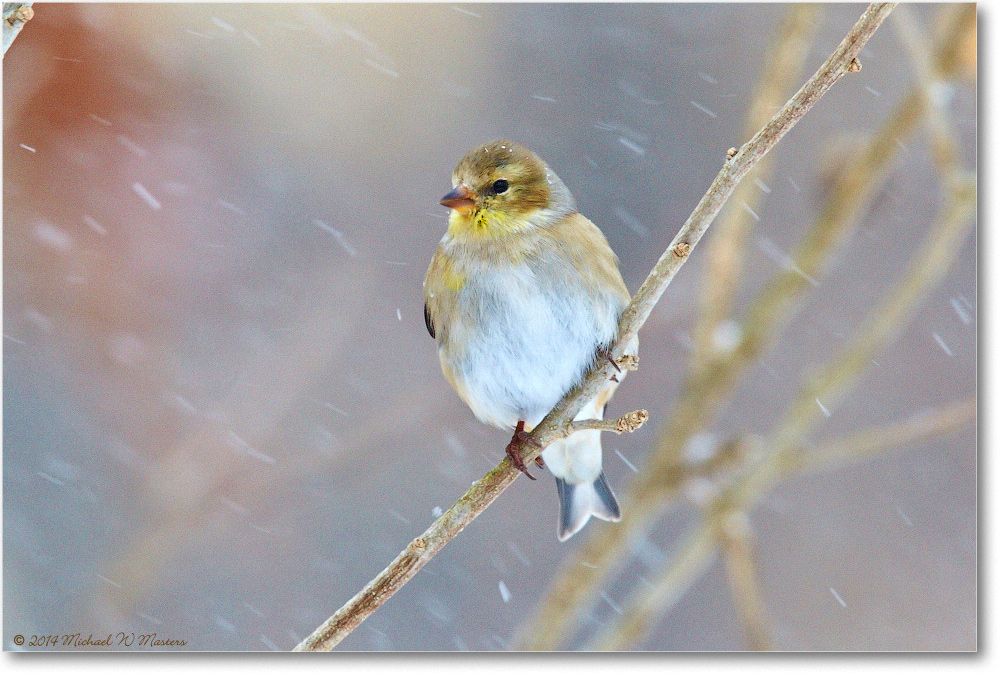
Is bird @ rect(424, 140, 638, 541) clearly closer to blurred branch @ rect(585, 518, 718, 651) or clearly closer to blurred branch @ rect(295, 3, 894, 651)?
blurred branch @ rect(295, 3, 894, 651)

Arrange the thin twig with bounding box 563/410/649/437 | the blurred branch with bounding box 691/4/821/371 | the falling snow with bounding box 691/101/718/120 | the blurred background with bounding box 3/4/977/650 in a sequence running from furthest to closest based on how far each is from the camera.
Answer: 1. the falling snow with bounding box 691/101/718/120
2. the blurred background with bounding box 3/4/977/650
3. the blurred branch with bounding box 691/4/821/371
4. the thin twig with bounding box 563/410/649/437

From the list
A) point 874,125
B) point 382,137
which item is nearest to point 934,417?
point 874,125

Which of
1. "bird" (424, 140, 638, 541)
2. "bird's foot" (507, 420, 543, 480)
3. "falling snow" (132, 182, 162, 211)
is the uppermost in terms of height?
"bird" (424, 140, 638, 541)

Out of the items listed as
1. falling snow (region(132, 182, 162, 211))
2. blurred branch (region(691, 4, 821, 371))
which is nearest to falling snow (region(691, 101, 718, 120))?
blurred branch (region(691, 4, 821, 371))

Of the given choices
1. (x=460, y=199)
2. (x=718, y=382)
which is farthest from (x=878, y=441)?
(x=460, y=199)

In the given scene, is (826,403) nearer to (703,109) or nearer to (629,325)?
(629,325)

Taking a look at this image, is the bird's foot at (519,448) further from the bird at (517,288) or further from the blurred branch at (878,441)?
the blurred branch at (878,441)

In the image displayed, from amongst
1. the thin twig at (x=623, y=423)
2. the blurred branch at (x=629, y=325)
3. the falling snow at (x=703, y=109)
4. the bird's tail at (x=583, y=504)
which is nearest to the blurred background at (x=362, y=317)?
the falling snow at (x=703, y=109)

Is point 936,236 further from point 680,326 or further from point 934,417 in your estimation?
point 680,326
